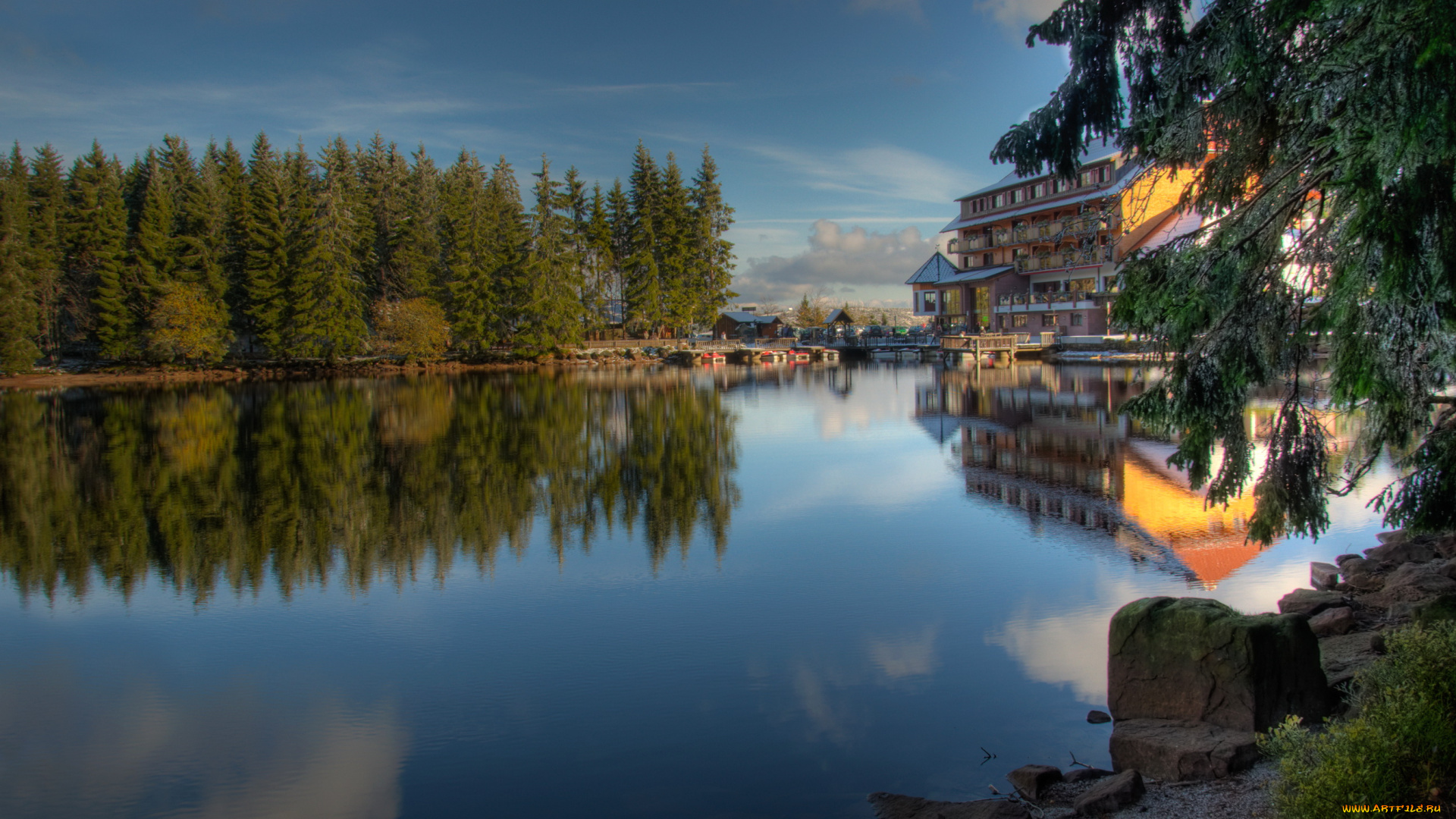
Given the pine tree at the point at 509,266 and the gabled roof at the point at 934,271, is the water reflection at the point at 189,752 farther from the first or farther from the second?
the gabled roof at the point at 934,271

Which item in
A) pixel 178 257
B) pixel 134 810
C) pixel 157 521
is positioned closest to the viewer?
pixel 134 810

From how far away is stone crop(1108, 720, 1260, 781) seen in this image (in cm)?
588

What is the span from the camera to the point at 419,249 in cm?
7044

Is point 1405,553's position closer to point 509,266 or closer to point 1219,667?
point 1219,667

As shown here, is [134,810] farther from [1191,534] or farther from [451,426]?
[451,426]

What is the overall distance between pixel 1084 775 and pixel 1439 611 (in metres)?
3.13

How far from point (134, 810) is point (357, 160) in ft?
268

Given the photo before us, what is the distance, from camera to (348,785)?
6.72 metres

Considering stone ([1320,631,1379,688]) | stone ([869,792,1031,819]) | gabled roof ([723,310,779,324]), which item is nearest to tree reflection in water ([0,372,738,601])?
stone ([869,792,1031,819])

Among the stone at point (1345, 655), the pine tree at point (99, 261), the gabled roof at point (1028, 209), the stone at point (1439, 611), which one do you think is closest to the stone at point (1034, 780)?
the stone at point (1345, 655)

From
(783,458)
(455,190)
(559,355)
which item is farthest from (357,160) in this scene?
(783,458)

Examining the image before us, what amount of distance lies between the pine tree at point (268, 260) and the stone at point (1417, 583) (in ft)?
211

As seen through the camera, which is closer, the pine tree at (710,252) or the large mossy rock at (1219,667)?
the large mossy rock at (1219,667)

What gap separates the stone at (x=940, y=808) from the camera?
577cm
